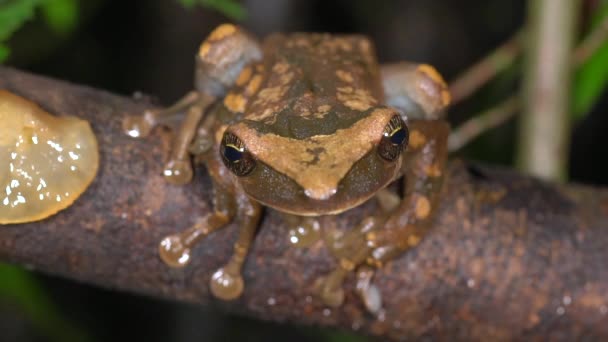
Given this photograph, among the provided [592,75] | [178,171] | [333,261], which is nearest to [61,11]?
[178,171]

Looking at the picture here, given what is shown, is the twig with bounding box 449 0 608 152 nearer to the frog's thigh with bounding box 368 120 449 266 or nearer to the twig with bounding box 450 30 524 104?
the twig with bounding box 450 30 524 104

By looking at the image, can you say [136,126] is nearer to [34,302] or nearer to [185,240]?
[185,240]

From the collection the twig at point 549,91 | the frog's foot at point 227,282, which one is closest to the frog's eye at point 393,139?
the frog's foot at point 227,282

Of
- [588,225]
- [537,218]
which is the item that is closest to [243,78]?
[537,218]

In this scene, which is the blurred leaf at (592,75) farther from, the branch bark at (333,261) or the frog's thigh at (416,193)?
the frog's thigh at (416,193)

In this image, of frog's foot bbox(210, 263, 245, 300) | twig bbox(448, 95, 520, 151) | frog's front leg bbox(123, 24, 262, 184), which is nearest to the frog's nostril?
frog's foot bbox(210, 263, 245, 300)

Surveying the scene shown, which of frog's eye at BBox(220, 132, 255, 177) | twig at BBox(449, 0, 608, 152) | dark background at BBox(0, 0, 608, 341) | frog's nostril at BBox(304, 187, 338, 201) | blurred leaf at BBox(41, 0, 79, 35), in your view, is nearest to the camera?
frog's nostril at BBox(304, 187, 338, 201)

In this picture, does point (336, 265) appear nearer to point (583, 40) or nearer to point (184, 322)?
point (583, 40)
